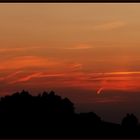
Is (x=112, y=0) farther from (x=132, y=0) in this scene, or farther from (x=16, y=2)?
(x=16, y=2)

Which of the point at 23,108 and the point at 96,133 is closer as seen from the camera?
the point at 96,133

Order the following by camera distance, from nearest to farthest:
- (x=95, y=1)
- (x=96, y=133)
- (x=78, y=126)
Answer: (x=95, y=1) < (x=96, y=133) < (x=78, y=126)

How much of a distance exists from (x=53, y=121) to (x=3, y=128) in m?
A: 1.21

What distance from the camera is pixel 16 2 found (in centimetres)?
502

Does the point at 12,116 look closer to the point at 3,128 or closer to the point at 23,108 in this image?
the point at 23,108

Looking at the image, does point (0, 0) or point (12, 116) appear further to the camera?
point (12, 116)

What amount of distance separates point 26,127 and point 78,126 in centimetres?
111

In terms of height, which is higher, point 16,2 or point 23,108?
point 16,2

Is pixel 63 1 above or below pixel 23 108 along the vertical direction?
above

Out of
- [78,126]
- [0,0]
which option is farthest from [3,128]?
[0,0]

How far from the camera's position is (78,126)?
8828mm

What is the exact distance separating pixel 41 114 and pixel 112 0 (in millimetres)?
4547

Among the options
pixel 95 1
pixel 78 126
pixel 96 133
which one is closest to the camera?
pixel 95 1

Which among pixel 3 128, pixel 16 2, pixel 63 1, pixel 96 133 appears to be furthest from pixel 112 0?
pixel 3 128
